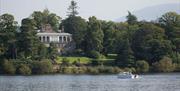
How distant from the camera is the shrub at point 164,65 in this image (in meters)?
128

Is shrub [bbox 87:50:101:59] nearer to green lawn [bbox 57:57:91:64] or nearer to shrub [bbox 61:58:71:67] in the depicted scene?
green lawn [bbox 57:57:91:64]

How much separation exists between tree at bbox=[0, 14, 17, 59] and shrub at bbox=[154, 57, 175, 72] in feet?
101

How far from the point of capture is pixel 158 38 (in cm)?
13775

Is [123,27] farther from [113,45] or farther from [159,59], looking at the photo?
[159,59]

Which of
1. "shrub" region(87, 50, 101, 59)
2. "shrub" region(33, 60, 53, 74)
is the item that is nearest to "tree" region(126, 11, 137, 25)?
Result: "shrub" region(87, 50, 101, 59)

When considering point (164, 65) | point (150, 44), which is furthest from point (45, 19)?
point (164, 65)

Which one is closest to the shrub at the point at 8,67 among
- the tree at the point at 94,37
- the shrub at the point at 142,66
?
the tree at the point at 94,37

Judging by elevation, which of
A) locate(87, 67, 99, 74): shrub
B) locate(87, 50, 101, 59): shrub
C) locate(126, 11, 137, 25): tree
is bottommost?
locate(87, 67, 99, 74): shrub

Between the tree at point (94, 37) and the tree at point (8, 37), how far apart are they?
57.5 feet

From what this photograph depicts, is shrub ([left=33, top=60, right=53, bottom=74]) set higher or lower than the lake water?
higher

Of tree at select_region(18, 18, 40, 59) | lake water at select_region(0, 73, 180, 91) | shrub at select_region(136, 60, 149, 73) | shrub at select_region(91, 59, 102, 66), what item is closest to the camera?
lake water at select_region(0, 73, 180, 91)

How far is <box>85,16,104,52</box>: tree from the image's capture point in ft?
467

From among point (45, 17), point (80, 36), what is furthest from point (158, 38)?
point (45, 17)

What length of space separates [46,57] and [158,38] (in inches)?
1001
